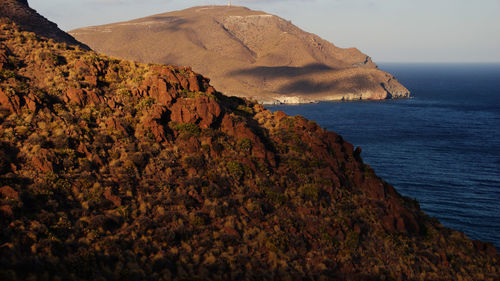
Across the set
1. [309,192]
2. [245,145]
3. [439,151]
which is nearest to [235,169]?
[245,145]

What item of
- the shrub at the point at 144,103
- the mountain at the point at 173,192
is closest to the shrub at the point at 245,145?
the mountain at the point at 173,192

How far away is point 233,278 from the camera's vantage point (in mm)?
17672

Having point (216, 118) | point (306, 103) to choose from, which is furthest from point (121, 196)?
point (306, 103)

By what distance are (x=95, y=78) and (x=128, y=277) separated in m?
19.8

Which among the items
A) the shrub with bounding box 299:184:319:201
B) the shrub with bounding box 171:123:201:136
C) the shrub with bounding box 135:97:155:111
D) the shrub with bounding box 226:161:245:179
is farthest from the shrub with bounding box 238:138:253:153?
the shrub with bounding box 135:97:155:111

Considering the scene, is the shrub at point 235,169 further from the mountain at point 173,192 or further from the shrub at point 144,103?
the shrub at point 144,103

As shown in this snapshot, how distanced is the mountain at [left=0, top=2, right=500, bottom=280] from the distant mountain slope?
7.04 metres

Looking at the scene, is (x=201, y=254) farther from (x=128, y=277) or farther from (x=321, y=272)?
(x=321, y=272)

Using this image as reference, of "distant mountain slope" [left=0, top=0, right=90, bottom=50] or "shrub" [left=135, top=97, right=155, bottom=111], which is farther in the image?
"distant mountain slope" [left=0, top=0, right=90, bottom=50]

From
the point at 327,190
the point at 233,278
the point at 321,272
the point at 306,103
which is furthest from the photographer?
the point at 306,103

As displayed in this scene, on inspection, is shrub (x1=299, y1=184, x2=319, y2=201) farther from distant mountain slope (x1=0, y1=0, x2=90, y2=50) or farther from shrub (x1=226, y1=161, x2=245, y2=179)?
distant mountain slope (x1=0, y1=0, x2=90, y2=50)

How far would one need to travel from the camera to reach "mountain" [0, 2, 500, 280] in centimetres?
1750

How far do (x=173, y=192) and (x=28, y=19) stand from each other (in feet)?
109

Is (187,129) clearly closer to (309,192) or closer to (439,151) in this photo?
(309,192)
